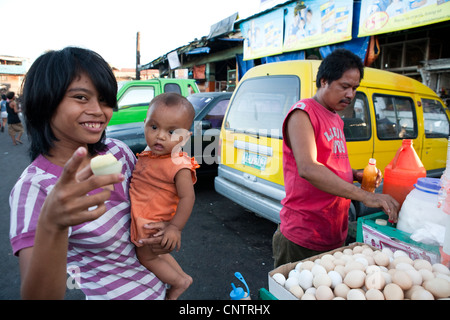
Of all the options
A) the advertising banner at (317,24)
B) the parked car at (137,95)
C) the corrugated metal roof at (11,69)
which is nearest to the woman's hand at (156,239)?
the parked car at (137,95)

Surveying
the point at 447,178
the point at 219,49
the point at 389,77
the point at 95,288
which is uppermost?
the point at 219,49

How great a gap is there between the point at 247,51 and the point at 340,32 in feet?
11.9

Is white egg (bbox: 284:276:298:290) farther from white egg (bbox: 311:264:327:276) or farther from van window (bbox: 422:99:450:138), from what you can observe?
van window (bbox: 422:99:450:138)

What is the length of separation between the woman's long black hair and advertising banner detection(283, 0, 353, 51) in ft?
19.3

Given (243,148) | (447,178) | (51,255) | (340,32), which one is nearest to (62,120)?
(51,255)

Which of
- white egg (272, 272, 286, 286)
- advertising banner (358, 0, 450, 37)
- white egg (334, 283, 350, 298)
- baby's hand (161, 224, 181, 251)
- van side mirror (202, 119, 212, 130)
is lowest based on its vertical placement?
white egg (272, 272, 286, 286)

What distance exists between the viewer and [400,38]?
6.77 m

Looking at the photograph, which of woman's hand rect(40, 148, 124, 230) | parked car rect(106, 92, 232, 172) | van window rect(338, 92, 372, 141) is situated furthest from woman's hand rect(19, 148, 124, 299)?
parked car rect(106, 92, 232, 172)

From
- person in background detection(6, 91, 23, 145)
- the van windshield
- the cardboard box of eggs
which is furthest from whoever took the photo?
person in background detection(6, 91, 23, 145)

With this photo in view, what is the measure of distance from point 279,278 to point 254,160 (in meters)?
2.52

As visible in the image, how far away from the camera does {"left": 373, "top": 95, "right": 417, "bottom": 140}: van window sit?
3546mm

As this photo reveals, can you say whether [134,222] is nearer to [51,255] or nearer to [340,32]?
[51,255]

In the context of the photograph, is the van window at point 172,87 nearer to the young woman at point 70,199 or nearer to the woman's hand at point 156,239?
the young woman at point 70,199
